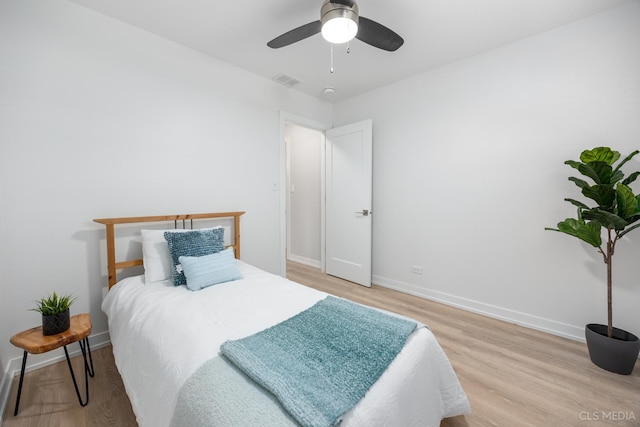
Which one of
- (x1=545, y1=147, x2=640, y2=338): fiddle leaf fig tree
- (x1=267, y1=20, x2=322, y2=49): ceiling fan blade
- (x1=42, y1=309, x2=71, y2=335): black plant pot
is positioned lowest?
(x1=42, y1=309, x2=71, y2=335): black plant pot

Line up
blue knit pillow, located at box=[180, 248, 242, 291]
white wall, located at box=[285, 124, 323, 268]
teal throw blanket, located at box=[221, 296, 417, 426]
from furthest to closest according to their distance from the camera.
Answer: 1. white wall, located at box=[285, 124, 323, 268]
2. blue knit pillow, located at box=[180, 248, 242, 291]
3. teal throw blanket, located at box=[221, 296, 417, 426]

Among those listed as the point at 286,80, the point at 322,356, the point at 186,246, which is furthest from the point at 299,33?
the point at 322,356

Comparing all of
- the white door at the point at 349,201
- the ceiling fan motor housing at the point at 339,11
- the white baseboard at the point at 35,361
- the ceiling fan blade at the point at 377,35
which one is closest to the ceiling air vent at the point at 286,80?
the white door at the point at 349,201

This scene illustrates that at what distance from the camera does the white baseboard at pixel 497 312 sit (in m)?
2.29

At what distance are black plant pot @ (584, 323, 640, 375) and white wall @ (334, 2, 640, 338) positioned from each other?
28 centimetres

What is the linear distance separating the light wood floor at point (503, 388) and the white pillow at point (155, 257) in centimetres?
70

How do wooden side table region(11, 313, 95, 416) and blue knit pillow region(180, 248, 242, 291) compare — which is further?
blue knit pillow region(180, 248, 242, 291)

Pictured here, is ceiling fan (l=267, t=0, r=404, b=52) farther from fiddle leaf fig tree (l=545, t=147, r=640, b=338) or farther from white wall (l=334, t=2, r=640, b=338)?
fiddle leaf fig tree (l=545, t=147, r=640, b=338)

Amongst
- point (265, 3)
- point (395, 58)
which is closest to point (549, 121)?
point (395, 58)

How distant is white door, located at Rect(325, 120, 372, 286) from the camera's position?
3.53 meters

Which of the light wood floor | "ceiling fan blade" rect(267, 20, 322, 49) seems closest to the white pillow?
the light wood floor

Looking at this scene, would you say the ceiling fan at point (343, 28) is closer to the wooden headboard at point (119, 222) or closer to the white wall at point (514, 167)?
the white wall at point (514, 167)

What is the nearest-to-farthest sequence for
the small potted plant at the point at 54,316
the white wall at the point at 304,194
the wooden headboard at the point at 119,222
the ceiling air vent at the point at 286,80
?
1. the small potted plant at the point at 54,316
2. the wooden headboard at the point at 119,222
3. the ceiling air vent at the point at 286,80
4. the white wall at the point at 304,194

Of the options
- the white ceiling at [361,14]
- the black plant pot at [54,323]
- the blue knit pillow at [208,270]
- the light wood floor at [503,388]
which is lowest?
the light wood floor at [503,388]
